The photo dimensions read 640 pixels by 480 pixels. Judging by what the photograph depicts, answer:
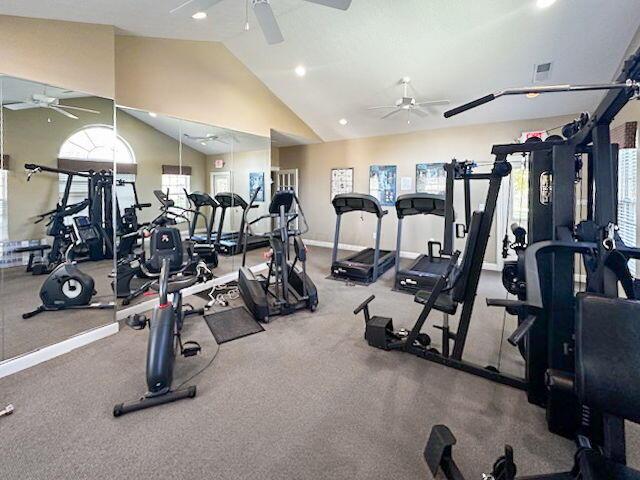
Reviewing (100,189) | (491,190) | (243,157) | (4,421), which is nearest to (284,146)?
(243,157)

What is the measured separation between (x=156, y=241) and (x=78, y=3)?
2174 millimetres

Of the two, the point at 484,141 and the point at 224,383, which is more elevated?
the point at 484,141

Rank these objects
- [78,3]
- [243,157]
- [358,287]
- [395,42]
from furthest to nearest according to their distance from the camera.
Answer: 1. [243,157]
2. [358,287]
3. [395,42]
4. [78,3]

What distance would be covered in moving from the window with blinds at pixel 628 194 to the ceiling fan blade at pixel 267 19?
4055 mm

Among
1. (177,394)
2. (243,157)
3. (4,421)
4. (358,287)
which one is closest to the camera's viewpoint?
(4,421)

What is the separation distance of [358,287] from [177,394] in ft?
10.7

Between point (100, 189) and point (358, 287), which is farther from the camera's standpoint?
point (358, 287)

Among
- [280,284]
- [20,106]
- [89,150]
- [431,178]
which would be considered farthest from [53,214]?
[431,178]

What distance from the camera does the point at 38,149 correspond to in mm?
2896

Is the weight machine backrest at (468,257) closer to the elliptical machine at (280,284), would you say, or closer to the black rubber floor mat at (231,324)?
the elliptical machine at (280,284)

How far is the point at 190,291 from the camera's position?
4.67 metres

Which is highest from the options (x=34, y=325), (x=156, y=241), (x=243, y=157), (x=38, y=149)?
(x=243, y=157)

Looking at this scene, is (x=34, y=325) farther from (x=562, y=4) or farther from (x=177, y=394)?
(x=562, y=4)

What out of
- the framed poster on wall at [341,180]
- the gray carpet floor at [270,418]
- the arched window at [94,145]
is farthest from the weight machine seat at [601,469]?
the framed poster on wall at [341,180]
